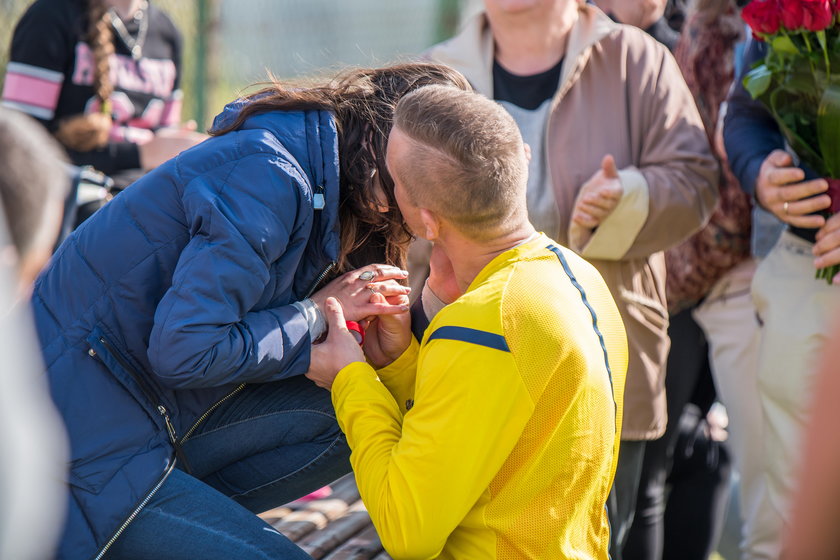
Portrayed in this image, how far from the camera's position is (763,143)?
3.31 m

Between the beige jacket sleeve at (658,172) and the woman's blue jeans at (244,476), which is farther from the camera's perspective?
the beige jacket sleeve at (658,172)

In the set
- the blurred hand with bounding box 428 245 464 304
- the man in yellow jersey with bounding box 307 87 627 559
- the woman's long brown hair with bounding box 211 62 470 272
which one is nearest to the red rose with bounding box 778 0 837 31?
the woman's long brown hair with bounding box 211 62 470 272

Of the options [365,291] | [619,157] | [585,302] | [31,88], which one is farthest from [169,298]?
[31,88]

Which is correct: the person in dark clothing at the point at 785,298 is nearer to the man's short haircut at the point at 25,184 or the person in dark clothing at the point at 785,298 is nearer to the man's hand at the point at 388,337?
the man's hand at the point at 388,337

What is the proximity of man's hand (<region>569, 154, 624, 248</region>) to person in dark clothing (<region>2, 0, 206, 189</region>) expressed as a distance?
1701mm

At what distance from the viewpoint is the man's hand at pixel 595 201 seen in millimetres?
3041

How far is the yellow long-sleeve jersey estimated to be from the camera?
6.56ft

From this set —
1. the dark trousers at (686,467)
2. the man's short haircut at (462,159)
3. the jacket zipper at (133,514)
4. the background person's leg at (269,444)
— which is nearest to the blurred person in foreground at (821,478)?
the man's short haircut at (462,159)

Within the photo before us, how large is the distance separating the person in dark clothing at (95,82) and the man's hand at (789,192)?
218 cm

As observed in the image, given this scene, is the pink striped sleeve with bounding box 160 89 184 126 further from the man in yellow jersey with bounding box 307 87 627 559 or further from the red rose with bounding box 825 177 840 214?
the red rose with bounding box 825 177 840 214

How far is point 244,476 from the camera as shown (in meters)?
2.66

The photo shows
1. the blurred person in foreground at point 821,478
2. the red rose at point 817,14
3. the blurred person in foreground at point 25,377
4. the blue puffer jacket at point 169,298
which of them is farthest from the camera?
the red rose at point 817,14

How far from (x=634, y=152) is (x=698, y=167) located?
208 millimetres

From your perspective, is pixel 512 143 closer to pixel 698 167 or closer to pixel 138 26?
pixel 698 167
